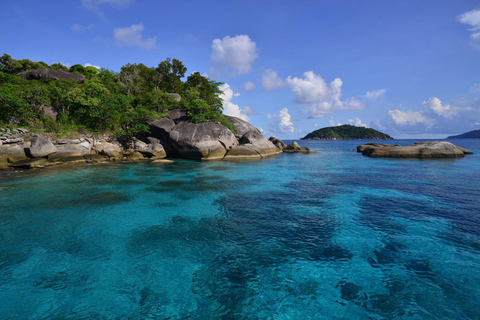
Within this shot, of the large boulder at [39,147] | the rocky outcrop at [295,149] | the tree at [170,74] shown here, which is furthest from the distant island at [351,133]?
the large boulder at [39,147]

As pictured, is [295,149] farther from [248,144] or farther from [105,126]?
[105,126]

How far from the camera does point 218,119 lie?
3144cm

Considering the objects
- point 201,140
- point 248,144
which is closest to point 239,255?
point 201,140

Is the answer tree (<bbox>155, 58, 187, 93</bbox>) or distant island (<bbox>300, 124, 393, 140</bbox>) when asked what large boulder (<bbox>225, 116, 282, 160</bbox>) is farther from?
distant island (<bbox>300, 124, 393, 140</bbox>)

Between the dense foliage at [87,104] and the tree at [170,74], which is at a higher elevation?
the tree at [170,74]

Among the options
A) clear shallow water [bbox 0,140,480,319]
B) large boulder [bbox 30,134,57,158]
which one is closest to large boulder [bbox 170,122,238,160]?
large boulder [bbox 30,134,57,158]

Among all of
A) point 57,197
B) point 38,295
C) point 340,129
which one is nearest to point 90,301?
point 38,295

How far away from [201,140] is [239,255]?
22430 millimetres

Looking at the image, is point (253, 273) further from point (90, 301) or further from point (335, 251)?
point (90, 301)

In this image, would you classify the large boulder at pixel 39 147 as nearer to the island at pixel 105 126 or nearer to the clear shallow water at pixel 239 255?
the island at pixel 105 126

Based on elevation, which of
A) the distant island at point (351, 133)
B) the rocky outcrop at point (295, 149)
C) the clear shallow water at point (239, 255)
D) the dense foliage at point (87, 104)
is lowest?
the clear shallow water at point (239, 255)

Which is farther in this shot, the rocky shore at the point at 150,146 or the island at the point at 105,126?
the island at the point at 105,126

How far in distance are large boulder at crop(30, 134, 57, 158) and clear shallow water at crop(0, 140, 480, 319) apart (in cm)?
1167

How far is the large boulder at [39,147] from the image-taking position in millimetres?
20750
